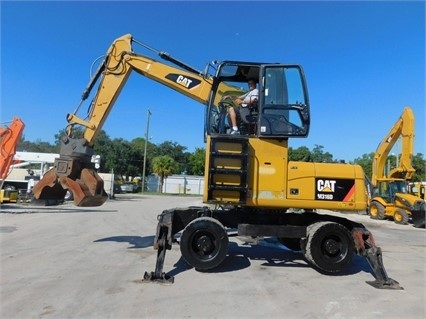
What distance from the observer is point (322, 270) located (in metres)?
7.45

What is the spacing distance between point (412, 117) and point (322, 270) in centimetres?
1639

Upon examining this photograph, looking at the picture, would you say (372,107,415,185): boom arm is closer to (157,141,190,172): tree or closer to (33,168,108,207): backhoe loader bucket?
(33,168,108,207): backhoe loader bucket

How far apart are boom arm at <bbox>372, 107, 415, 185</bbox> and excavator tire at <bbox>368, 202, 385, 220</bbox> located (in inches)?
61.9

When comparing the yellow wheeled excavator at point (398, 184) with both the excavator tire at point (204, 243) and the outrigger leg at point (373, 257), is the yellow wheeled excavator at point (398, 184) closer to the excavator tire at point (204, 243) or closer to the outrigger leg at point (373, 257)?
the outrigger leg at point (373, 257)

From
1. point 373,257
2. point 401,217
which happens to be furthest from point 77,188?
point 401,217

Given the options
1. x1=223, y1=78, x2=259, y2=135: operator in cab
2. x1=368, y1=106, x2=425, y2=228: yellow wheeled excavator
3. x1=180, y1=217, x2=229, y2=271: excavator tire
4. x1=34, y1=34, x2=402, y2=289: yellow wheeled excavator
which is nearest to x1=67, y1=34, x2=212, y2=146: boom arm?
x1=34, y1=34, x2=402, y2=289: yellow wheeled excavator

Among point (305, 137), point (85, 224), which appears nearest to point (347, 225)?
point (305, 137)

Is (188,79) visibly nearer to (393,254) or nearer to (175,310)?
(175,310)

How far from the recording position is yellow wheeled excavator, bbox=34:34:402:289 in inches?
286

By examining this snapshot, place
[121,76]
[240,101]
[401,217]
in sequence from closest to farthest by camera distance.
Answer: [240,101], [121,76], [401,217]

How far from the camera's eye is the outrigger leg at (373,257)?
6.77 metres

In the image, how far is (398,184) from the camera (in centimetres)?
2178

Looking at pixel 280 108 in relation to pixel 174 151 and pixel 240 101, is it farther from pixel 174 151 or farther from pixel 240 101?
pixel 174 151

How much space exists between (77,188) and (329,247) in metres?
5.26
